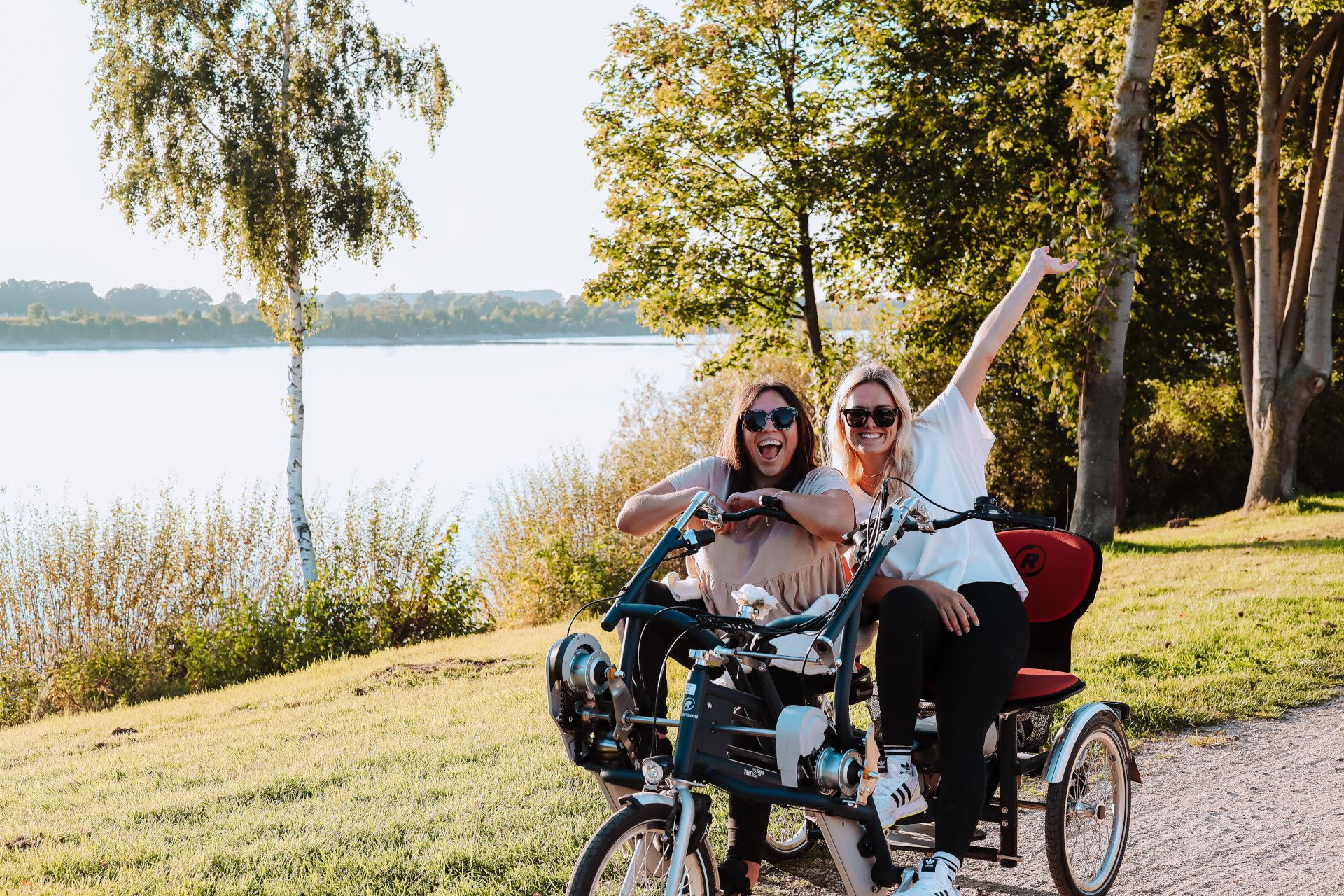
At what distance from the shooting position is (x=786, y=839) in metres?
4.07

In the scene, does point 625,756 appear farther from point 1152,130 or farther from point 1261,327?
point 1152,130

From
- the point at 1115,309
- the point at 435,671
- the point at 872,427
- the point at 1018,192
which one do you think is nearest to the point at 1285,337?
the point at 1018,192

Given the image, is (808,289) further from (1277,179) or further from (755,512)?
(755,512)

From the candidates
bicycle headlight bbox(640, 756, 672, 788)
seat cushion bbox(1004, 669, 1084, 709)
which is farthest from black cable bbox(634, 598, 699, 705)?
seat cushion bbox(1004, 669, 1084, 709)

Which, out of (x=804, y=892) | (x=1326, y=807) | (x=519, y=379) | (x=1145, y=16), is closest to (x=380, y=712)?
(x=804, y=892)

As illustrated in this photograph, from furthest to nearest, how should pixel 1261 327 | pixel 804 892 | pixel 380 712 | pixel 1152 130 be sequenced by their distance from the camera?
pixel 1152 130, pixel 1261 327, pixel 380 712, pixel 804 892

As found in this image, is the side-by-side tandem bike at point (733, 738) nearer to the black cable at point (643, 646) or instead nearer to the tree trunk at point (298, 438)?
the black cable at point (643, 646)

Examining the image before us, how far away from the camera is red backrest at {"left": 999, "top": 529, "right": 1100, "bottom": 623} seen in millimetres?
3686

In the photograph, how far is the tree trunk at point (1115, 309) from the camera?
10.7m

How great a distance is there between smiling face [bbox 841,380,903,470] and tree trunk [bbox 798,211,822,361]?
14.1 metres

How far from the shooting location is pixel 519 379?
60.2 m

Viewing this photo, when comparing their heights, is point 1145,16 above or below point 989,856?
above

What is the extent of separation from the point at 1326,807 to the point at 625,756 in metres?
3.04

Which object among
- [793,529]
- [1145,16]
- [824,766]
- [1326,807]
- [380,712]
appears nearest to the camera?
[824,766]
